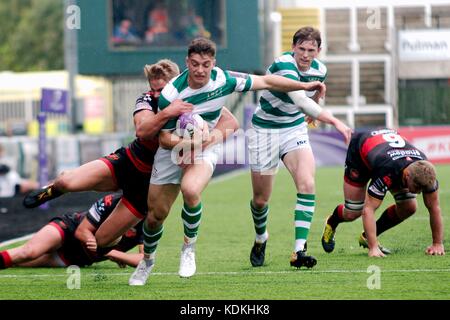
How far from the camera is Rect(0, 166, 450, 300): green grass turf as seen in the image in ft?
28.6

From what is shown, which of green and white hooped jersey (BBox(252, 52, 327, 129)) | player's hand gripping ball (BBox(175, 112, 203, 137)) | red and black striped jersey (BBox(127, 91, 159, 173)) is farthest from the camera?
green and white hooped jersey (BBox(252, 52, 327, 129))

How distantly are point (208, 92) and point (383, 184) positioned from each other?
7.46ft

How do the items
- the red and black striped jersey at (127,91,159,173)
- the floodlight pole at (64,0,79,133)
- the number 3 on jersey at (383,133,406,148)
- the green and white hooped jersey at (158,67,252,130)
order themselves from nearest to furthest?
the green and white hooped jersey at (158,67,252,130), the red and black striped jersey at (127,91,159,173), the number 3 on jersey at (383,133,406,148), the floodlight pole at (64,0,79,133)

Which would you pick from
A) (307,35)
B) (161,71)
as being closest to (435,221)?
(307,35)

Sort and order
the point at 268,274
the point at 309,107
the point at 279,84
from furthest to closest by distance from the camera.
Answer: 1. the point at 309,107
2. the point at 268,274
3. the point at 279,84

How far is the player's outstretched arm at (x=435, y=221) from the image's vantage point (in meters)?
10.5

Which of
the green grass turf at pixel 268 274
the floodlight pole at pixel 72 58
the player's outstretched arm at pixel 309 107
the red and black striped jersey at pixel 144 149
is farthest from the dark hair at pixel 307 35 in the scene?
the floodlight pole at pixel 72 58

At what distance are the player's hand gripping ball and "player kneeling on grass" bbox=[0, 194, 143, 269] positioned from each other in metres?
1.46

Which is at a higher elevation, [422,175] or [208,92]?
[208,92]

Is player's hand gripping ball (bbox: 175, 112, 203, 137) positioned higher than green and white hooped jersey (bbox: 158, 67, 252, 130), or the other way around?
green and white hooped jersey (bbox: 158, 67, 252, 130)

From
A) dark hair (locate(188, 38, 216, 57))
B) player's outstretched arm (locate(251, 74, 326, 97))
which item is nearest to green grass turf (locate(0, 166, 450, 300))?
player's outstretched arm (locate(251, 74, 326, 97))

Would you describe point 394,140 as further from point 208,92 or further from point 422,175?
point 208,92

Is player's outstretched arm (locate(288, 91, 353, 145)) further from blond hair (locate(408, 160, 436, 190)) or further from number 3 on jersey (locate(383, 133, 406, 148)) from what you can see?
number 3 on jersey (locate(383, 133, 406, 148))

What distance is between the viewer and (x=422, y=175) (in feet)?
33.3
